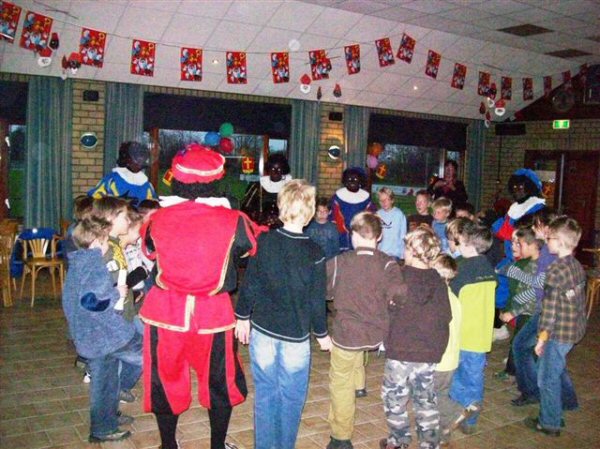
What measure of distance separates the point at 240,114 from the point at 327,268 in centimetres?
636

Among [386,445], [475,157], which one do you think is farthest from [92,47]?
[475,157]

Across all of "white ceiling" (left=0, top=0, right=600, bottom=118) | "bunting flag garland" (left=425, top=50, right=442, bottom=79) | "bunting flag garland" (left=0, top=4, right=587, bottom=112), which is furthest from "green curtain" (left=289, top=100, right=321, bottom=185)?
"bunting flag garland" (left=425, top=50, right=442, bottom=79)

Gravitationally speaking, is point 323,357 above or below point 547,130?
below

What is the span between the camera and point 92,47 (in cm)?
640


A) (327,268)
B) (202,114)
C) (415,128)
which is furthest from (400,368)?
(415,128)

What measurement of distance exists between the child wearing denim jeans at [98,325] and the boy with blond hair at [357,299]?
1.08 m

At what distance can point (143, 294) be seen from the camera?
356cm

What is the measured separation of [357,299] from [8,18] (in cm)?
475

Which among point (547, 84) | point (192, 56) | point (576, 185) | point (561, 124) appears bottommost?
point (576, 185)

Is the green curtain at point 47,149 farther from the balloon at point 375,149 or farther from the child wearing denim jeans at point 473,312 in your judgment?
the child wearing denim jeans at point 473,312

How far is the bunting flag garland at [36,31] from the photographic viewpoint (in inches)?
225

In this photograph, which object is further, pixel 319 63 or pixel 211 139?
pixel 211 139

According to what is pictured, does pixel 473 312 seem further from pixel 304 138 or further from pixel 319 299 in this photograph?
pixel 304 138

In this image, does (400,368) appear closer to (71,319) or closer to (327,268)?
(327,268)
